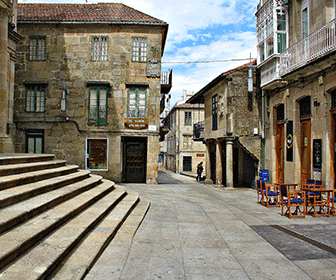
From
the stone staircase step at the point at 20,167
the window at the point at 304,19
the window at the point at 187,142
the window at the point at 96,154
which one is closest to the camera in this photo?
the stone staircase step at the point at 20,167

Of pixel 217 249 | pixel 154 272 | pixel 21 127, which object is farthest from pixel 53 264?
pixel 21 127

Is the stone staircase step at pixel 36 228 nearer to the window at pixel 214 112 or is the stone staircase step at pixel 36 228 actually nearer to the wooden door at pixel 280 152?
the wooden door at pixel 280 152

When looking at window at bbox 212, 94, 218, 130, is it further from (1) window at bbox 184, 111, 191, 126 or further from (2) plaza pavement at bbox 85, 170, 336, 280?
(1) window at bbox 184, 111, 191, 126

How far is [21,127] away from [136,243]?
1427cm

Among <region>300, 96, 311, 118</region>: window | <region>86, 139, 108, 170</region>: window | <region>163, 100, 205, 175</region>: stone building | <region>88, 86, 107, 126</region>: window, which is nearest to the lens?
<region>300, 96, 311, 118</region>: window

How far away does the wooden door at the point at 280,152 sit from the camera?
14758 mm

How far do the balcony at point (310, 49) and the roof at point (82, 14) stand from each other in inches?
302

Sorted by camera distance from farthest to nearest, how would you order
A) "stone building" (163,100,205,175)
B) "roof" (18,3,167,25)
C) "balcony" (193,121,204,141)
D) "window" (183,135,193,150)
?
"window" (183,135,193,150) → "stone building" (163,100,205,175) → "balcony" (193,121,204,141) → "roof" (18,3,167,25)

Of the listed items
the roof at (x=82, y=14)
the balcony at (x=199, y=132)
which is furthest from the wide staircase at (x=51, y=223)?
the balcony at (x=199, y=132)

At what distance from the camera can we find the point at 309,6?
12125 millimetres

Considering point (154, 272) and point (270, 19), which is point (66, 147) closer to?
point (270, 19)

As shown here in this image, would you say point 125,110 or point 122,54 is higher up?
point 122,54

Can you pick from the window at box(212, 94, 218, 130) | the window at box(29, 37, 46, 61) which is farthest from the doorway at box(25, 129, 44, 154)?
the window at box(212, 94, 218, 130)

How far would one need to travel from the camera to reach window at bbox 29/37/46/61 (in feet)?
57.7
